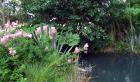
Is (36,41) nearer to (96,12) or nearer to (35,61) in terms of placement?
(35,61)

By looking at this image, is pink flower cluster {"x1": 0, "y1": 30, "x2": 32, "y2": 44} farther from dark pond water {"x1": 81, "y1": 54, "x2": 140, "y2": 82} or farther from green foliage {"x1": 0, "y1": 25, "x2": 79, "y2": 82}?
dark pond water {"x1": 81, "y1": 54, "x2": 140, "y2": 82}

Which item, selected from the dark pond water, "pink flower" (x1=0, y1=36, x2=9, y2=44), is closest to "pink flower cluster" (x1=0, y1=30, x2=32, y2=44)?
"pink flower" (x1=0, y1=36, x2=9, y2=44)

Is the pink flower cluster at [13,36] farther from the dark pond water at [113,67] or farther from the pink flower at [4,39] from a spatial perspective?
the dark pond water at [113,67]

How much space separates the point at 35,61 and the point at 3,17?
6.25 metres

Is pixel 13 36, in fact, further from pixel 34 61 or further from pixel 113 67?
pixel 113 67

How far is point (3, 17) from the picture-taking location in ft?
37.4

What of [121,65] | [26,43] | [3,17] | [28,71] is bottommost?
[121,65]

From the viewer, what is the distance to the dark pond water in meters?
8.94

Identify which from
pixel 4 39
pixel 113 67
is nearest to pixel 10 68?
pixel 4 39

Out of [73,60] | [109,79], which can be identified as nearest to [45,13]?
[109,79]

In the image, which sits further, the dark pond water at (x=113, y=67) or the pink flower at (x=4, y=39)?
the dark pond water at (x=113, y=67)

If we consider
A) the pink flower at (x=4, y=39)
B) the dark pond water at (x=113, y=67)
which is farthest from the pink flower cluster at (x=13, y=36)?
the dark pond water at (x=113, y=67)

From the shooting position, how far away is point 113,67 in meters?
10.3

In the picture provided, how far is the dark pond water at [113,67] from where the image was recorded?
8.94m
